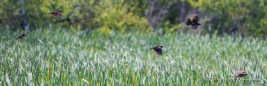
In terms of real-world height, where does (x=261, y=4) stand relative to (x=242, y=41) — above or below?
above

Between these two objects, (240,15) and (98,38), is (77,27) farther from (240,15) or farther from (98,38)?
(240,15)

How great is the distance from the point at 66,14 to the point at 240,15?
159 inches

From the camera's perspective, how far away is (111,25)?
11.7 metres

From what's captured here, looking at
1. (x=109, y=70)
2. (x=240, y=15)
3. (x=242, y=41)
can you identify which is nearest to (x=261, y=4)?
(x=240, y=15)

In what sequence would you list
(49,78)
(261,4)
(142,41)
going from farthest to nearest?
(261,4) < (142,41) < (49,78)

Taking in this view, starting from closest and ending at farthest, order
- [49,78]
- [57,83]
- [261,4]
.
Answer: [57,83] → [49,78] → [261,4]

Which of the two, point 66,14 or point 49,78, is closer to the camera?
point 49,78

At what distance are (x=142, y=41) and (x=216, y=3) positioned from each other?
2.99 metres

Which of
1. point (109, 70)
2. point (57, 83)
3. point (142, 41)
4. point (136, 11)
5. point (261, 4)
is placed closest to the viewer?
point (57, 83)

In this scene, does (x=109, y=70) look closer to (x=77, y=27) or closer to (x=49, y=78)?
(x=49, y=78)

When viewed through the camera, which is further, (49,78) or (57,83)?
(49,78)

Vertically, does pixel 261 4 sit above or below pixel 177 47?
above

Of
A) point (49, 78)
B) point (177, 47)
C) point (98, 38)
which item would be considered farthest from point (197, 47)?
point (49, 78)

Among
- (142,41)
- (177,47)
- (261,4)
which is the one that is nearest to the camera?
(177,47)
